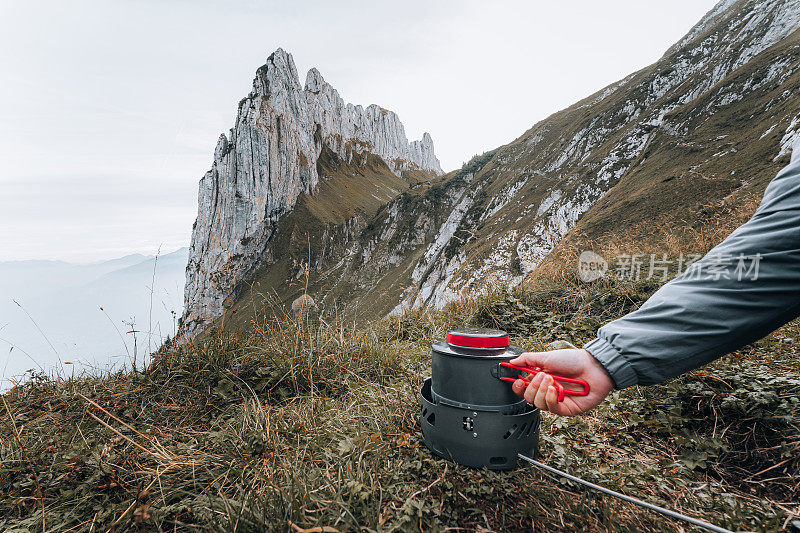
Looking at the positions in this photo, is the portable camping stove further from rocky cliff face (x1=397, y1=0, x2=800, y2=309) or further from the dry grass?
rocky cliff face (x1=397, y1=0, x2=800, y2=309)

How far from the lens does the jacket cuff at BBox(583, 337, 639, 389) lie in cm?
145

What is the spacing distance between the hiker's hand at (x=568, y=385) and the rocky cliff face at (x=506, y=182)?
267 cm

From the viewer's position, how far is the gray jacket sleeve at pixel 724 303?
119 centimetres

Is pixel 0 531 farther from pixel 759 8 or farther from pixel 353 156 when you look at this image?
pixel 353 156

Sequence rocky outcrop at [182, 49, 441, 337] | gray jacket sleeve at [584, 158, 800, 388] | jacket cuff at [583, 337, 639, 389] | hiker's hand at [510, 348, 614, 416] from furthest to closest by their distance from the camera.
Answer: rocky outcrop at [182, 49, 441, 337]
hiker's hand at [510, 348, 614, 416]
jacket cuff at [583, 337, 639, 389]
gray jacket sleeve at [584, 158, 800, 388]

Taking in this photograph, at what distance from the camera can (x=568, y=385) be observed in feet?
5.55

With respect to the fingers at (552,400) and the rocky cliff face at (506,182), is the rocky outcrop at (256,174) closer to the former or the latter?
the rocky cliff face at (506,182)

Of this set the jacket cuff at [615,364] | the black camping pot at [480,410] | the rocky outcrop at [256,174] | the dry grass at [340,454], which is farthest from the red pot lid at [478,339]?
the rocky outcrop at [256,174]

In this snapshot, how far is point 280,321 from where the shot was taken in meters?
4.05

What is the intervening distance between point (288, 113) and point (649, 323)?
109807 millimetres

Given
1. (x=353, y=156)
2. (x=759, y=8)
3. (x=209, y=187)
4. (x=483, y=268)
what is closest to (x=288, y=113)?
(x=209, y=187)

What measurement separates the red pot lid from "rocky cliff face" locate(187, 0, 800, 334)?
2268 millimetres

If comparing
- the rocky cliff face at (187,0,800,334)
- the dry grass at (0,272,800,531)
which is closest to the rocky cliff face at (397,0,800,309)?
the rocky cliff face at (187,0,800,334)

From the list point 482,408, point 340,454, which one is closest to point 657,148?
point 482,408
